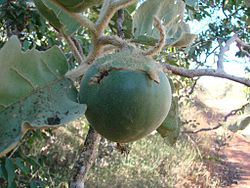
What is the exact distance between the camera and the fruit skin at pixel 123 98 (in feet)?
2.34

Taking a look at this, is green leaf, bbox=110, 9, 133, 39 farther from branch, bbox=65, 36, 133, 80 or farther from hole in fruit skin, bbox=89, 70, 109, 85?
hole in fruit skin, bbox=89, 70, 109, 85

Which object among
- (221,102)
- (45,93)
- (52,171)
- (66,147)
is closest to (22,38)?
(45,93)

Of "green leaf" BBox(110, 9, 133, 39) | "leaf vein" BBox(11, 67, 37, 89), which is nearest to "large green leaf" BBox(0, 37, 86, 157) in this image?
"leaf vein" BBox(11, 67, 37, 89)

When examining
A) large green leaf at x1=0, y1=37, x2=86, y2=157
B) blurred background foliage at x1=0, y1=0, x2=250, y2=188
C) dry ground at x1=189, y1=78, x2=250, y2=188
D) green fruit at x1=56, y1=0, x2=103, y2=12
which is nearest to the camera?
large green leaf at x1=0, y1=37, x2=86, y2=157

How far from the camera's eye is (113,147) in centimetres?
443

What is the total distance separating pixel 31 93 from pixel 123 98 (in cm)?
19

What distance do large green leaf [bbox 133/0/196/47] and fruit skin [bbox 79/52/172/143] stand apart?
1.20 ft

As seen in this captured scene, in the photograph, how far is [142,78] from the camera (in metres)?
0.73

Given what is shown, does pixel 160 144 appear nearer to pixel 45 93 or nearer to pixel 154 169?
pixel 154 169

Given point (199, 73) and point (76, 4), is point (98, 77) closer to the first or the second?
point (76, 4)

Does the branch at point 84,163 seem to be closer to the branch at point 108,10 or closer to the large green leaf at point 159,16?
the large green leaf at point 159,16

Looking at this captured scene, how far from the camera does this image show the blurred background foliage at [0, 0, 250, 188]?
2.59 m

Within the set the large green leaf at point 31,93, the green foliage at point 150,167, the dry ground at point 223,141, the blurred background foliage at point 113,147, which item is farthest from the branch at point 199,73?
the dry ground at point 223,141

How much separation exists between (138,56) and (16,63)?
0.73 feet
